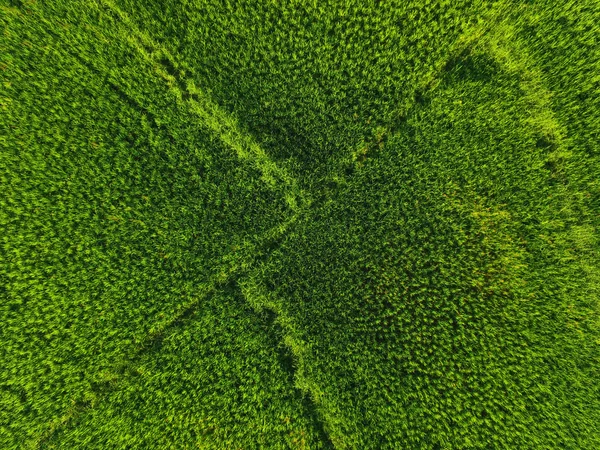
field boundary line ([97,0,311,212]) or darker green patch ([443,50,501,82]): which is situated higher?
darker green patch ([443,50,501,82])

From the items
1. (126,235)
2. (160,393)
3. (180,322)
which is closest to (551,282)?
(180,322)

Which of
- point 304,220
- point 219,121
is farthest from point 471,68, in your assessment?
point 219,121

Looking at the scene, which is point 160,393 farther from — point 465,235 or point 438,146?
point 438,146

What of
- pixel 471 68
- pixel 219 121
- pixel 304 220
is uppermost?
pixel 471 68

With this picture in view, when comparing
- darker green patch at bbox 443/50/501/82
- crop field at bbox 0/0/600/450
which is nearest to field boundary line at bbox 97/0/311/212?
crop field at bbox 0/0/600/450


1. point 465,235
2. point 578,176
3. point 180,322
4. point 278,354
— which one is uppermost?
point 578,176

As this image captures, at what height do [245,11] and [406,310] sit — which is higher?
[245,11]

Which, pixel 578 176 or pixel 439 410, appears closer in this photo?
pixel 439 410

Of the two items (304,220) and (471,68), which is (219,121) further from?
(471,68)

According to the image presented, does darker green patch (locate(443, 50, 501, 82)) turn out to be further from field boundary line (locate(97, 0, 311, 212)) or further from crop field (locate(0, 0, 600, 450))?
field boundary line (locate(97, 0, 311, 212))
